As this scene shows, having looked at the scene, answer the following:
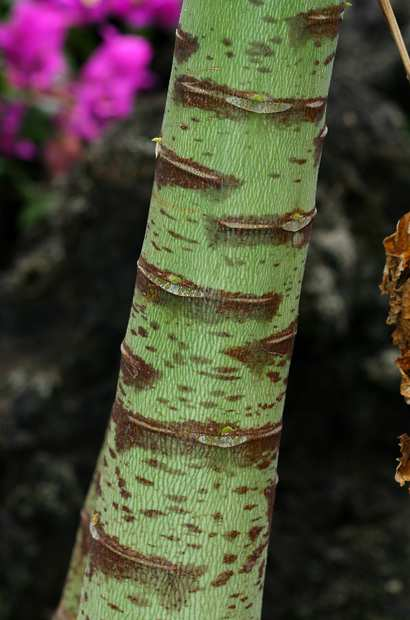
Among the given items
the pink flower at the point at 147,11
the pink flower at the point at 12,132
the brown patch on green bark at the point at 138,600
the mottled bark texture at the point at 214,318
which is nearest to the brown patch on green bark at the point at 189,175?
the mottled bark texture at the point at 214,318

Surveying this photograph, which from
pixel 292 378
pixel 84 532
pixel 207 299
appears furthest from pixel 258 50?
pixel 292 378

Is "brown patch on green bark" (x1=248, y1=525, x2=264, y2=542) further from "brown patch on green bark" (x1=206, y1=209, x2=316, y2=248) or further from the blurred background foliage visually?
the blurred background foliage

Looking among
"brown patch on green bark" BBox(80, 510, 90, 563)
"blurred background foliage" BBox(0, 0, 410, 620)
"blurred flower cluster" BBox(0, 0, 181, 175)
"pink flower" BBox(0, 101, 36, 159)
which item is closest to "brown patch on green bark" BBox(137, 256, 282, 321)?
"brown patch on green bark" BBox(80, 510, 90, 563)

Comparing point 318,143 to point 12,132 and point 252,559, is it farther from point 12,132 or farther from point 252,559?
point 12,132

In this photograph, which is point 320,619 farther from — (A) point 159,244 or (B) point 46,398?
(A) point 159,244

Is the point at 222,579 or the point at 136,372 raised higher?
the point at 136,372

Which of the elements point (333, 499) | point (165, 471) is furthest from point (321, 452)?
point (165, 471)

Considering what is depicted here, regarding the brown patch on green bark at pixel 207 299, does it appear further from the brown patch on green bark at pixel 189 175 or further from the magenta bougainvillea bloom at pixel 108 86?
the magenta bougainvillea bloom at pixel 108 86
